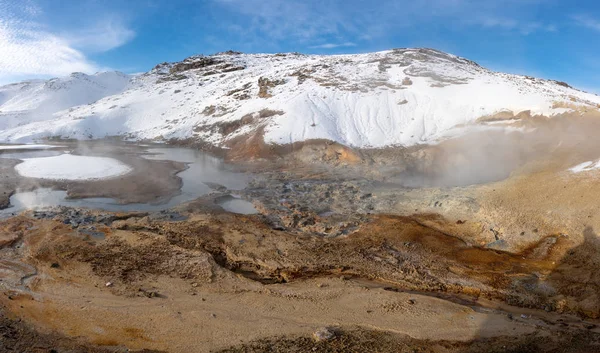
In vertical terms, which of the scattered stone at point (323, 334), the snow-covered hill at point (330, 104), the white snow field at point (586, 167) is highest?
the snow-covered hill at point (330, 104)

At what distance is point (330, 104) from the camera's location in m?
32.2

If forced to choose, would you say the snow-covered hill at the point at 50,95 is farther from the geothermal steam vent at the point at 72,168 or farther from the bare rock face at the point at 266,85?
the bare rock face at the point at 266,85

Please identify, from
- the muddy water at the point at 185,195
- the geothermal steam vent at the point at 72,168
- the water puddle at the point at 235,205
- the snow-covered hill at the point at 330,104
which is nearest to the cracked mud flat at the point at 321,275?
the water puddle at the point at 235,205

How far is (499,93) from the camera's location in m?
28.5

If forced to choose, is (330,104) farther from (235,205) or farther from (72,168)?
(72,168)

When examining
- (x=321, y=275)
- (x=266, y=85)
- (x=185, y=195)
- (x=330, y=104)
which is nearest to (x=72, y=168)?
(x=185, y=195)

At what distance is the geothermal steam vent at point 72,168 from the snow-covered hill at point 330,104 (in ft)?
33.9

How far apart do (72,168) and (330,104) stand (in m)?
19.9

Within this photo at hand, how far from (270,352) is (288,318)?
114 centimetres

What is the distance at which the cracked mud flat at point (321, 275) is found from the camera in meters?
7.07

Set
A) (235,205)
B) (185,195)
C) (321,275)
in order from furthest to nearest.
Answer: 1. (185,195)
2. (235,205)
3. (321,275)

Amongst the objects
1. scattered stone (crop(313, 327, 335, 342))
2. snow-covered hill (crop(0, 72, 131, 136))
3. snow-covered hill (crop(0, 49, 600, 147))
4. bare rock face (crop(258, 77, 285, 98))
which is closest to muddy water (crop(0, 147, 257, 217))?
snow-covered hill (crop(0, 49, 600, 147))

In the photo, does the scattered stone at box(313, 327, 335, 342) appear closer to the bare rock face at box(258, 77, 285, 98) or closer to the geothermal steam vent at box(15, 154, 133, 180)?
the geothermal steam vent at box(15, 154, 133, 180)

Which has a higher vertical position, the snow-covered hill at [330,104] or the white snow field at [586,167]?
the snow-covered hill at [330,104]
